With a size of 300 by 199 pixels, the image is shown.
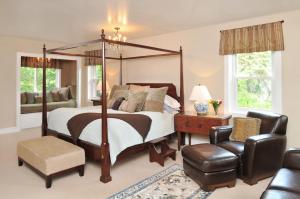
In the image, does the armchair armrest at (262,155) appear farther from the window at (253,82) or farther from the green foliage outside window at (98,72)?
the green foliage outside window at (98,72)

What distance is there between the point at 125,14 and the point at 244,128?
2747mm

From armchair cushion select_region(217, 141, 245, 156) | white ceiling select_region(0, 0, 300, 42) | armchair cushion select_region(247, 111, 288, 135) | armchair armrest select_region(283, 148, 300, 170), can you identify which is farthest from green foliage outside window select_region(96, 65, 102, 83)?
armchair armrest select_region(283, 148, 300, 170)

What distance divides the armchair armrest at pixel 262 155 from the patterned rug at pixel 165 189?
61 centimetres

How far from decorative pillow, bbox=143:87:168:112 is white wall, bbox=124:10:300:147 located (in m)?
0.67

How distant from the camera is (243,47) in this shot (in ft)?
12.4

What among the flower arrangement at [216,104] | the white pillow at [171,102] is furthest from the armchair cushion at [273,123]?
the white pillow at [171,102]

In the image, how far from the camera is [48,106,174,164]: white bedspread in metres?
3.02

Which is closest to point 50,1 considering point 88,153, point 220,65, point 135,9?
point 135,9

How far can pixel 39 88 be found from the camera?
8.05m

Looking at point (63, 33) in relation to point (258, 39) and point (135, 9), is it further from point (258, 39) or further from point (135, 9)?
point (258, 39)

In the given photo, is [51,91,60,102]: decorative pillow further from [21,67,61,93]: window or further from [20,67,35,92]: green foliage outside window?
[20,67,35,92]: green foliage outside window

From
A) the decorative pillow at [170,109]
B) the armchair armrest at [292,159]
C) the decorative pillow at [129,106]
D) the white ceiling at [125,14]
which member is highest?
the white ceiling at [125,14]

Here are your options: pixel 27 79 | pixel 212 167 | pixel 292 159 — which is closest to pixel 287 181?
pixel 292 159

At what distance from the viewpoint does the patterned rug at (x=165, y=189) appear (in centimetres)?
244
